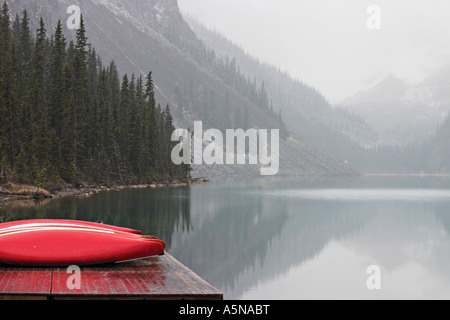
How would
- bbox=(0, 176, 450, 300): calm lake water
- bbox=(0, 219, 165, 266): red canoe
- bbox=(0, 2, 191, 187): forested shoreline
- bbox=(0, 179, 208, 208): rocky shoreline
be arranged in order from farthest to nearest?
1. bbox=(0, 2, 191, 187): forested shoreline
2. bbox=(0, 179, 208, 208): rocky shoreline
3. bbox=(0, 176, 450, 300): calm lake water
4. bbox=(0, 219, 165, 266): red canoe

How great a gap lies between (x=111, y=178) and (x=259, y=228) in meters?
46.7

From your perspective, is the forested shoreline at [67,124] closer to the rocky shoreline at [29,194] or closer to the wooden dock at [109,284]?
the rocky shoreline at [29,194]

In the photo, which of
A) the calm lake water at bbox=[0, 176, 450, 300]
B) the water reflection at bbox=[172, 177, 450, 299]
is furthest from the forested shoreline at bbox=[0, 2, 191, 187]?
the water reflection at bbox=[172, 177, 450, 299]

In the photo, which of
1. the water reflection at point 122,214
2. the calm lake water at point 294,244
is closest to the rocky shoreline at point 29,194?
the water reflection at point 122,214

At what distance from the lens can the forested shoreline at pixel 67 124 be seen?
6097 centimetres

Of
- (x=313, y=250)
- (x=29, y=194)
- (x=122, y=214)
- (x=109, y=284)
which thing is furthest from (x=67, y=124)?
(x=109, y=284)

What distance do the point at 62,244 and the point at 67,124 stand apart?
58.0 m

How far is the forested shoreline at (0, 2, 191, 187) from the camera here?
60969mm

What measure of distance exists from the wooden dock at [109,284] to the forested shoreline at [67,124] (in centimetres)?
3918

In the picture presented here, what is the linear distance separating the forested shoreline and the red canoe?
37724 mm

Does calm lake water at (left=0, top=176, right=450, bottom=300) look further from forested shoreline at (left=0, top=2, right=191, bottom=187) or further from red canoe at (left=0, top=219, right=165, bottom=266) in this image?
forested shoreline at (left=0, top=2, right=191, bottom=187)

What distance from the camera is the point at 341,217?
5406 centimetres
